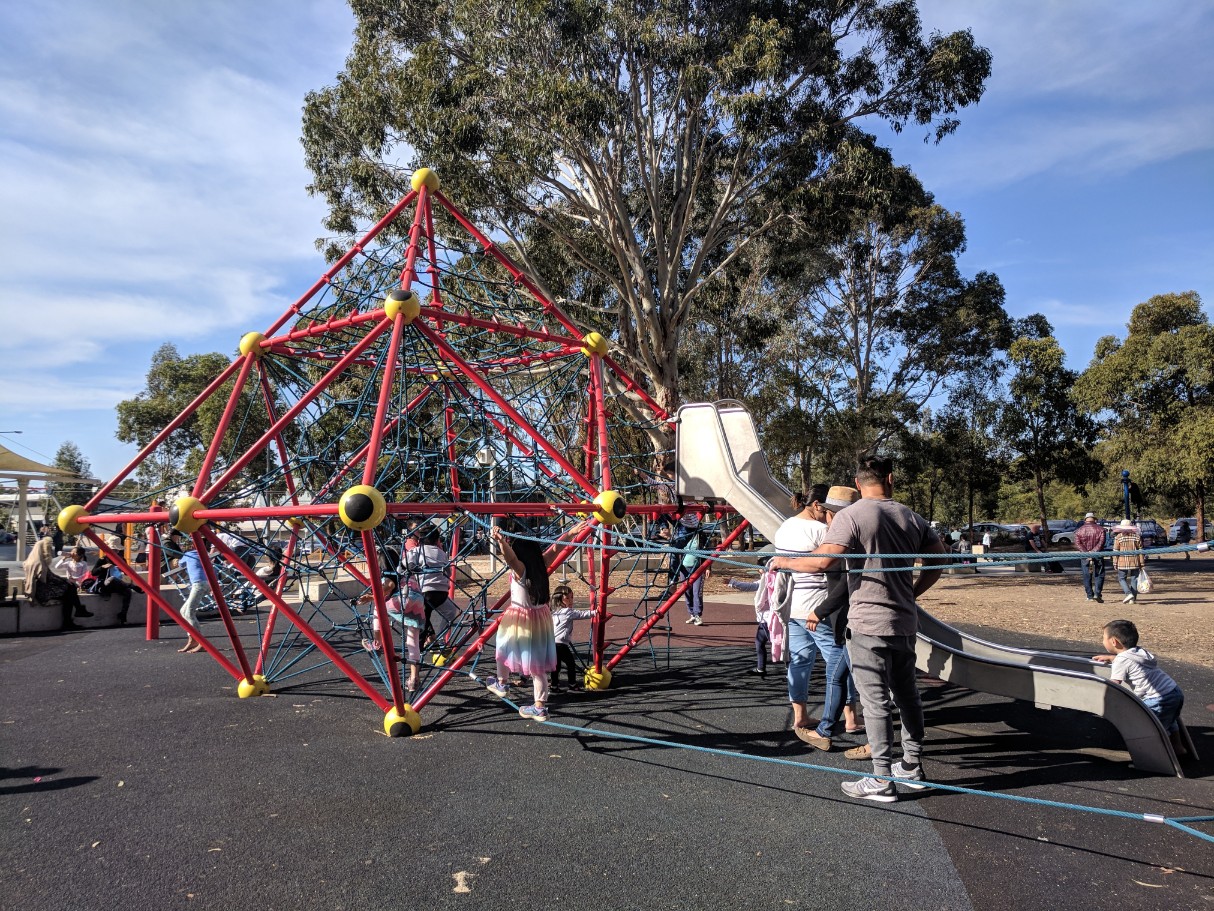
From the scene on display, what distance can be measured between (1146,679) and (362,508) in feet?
15.9

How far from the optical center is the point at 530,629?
582 cm

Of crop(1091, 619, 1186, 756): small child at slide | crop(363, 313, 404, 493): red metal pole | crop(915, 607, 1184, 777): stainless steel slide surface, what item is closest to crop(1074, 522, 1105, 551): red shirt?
crop(915, 607, 1184, 777): stainless steel slide surface

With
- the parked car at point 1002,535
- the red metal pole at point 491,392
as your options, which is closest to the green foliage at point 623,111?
the red metal pole at point 491,392

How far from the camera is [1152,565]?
23.6 m

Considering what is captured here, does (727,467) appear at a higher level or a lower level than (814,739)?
higher

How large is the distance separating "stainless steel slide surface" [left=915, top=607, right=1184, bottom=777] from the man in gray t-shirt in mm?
1039

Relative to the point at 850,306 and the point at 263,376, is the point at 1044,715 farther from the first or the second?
the point at 850,306

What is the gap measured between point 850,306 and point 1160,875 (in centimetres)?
2628

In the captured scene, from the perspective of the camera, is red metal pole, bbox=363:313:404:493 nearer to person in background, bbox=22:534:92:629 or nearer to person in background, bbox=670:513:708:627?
person in background, bbox=670:513:708:627

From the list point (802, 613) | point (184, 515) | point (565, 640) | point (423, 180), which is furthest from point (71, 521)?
point (802, 613)

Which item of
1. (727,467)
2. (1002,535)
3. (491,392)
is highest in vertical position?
(491,392)

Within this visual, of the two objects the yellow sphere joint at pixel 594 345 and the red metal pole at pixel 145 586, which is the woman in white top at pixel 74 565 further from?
the yellow sphere joint at pixel 594 345

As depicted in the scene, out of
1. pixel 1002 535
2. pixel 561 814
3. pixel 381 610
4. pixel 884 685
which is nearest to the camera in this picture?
pixel 561 814

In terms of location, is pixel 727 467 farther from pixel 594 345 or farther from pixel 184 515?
pixel 184 515
